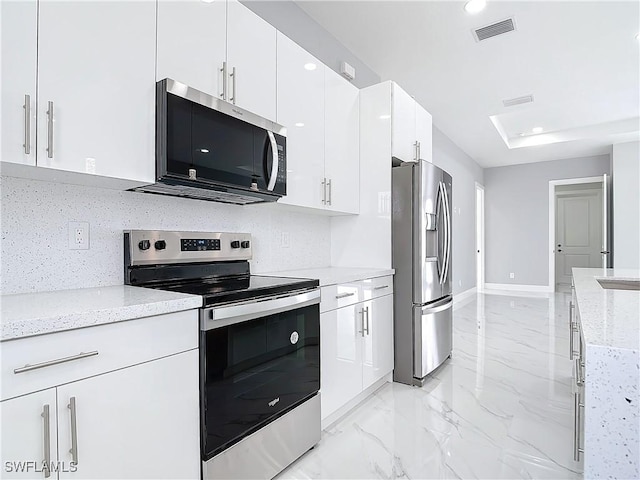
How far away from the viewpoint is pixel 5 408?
0.91 meters

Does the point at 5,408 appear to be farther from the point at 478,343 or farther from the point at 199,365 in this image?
the point at 478,343

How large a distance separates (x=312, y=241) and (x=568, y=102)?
425 cm

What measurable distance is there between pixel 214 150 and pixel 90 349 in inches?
39.0

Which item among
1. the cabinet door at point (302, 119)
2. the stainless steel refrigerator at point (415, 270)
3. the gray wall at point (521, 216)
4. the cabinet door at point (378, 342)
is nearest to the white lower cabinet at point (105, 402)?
the cabinet door at point (302, 119)

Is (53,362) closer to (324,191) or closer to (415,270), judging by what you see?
(324,191)

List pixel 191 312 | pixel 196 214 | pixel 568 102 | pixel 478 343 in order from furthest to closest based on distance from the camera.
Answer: pixel 568 102 < pixel 478 343 < pixel 196 214 < pixel 191 312

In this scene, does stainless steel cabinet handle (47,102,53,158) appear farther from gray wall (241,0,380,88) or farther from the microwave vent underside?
gray wall (241,0,380,88)

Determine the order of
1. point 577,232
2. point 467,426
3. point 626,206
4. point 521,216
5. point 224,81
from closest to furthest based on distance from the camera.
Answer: point 224,81
point 467,426
point 626,206
point 521,216
point 577,232

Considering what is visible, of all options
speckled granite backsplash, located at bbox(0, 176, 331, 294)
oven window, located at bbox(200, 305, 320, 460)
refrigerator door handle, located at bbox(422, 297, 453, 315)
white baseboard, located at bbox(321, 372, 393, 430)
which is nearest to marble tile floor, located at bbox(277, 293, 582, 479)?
white baseboard, located at bbox(321, 372, 393, 430)

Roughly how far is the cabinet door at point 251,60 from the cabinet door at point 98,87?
17.0 inches

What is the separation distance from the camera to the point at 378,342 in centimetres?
270

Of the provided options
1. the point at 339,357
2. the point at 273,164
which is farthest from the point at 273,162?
the point at 339,357

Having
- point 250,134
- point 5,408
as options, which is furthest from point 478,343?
point 5,408

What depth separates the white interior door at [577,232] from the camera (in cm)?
884
